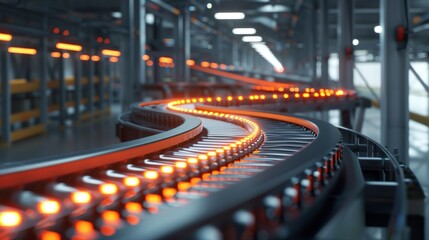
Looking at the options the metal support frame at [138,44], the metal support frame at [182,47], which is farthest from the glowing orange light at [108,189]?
the metal support frame at [182,47]

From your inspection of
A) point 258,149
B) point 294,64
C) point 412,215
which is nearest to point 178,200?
point 412,215

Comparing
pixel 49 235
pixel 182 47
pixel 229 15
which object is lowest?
pixel 49 235

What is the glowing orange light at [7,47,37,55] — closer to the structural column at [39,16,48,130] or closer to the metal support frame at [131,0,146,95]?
the structural column at [39,16,48,130]

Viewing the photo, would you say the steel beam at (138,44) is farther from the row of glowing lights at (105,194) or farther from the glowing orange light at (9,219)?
the glowing orange light at (9,219)

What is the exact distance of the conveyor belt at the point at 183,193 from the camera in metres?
2.76

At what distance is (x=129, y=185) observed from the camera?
3992 mm

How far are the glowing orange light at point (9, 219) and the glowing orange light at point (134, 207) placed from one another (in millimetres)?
635

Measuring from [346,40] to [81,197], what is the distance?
15.5 metres

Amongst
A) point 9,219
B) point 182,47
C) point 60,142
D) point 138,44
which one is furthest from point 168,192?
point 182,47

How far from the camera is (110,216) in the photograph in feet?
10.9

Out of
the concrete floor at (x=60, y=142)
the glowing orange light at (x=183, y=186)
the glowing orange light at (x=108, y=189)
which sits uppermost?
the glowing orange light at (x=108, y=189)

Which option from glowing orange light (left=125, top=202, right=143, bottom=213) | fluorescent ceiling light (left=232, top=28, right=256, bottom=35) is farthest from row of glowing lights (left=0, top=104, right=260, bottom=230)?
fluorescent ceiling light (left=232, top=28, right=256, bottom=35)

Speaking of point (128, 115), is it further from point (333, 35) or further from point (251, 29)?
point (333, 35)

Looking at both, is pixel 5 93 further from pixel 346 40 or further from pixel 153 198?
pixel 153 198
